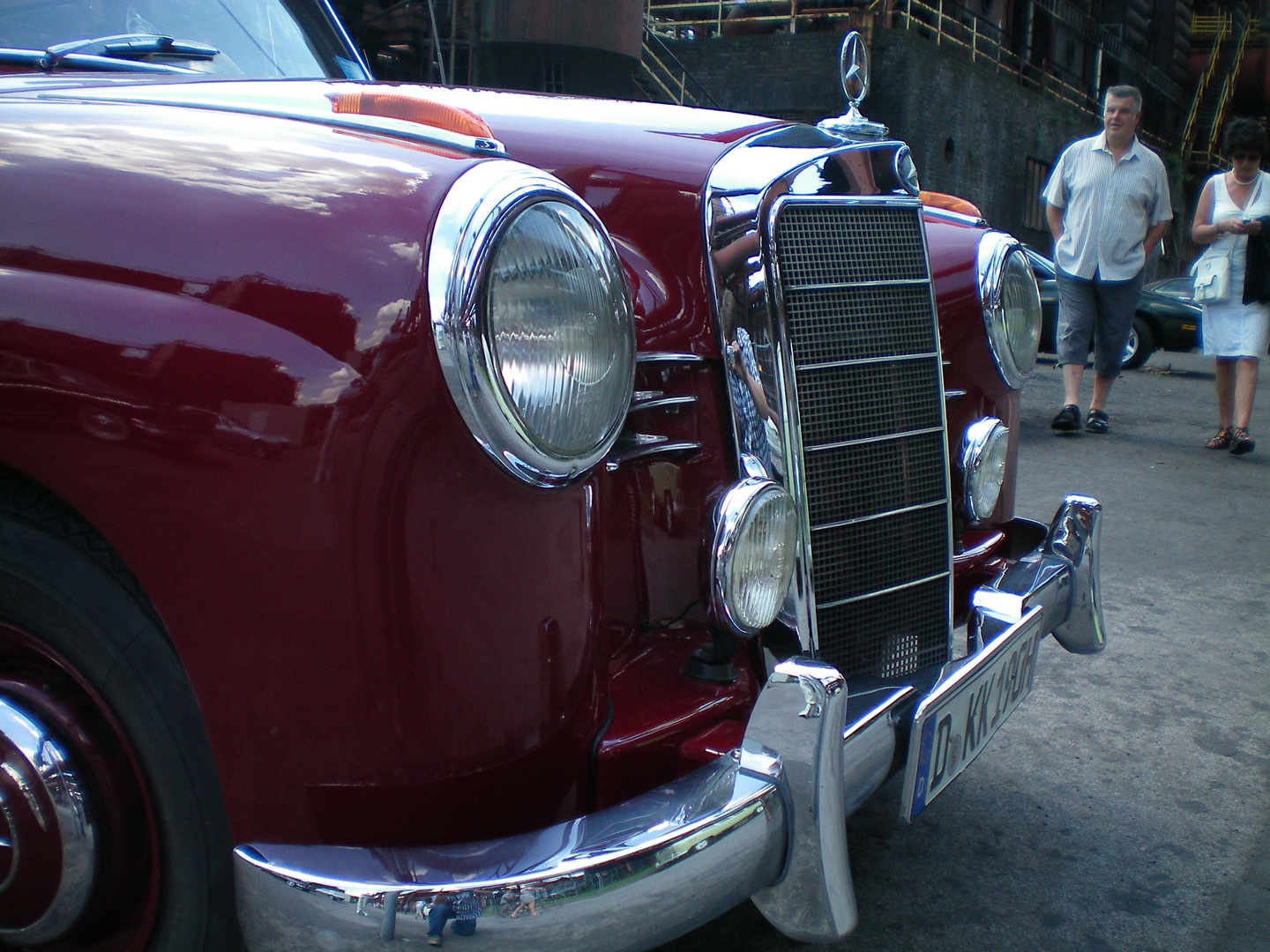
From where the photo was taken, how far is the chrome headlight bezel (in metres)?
2.31

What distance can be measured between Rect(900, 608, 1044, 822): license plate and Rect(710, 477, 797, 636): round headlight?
0.81 ft

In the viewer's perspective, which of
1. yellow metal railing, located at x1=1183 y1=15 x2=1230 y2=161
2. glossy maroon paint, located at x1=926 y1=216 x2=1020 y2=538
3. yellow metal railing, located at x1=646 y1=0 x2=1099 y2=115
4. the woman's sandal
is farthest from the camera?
Answer: yellow metal railing, located at x1=1183 y1=15 x2=1230 y2=161

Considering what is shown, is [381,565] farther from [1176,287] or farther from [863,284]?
[1176,287]

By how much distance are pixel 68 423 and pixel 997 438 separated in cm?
165

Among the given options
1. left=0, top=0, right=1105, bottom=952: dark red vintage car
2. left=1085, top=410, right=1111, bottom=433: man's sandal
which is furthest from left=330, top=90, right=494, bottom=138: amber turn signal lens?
left=1085, top=410, right=1111, bottom=433: man's sandal

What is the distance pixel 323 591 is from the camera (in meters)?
1.16

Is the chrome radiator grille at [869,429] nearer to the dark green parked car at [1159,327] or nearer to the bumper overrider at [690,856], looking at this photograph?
the bumper overrider at [690,856]

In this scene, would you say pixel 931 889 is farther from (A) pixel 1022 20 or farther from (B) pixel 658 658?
(A) pixel 1022 20

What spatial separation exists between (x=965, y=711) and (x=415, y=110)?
4.03 ft

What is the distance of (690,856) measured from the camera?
1206 mm

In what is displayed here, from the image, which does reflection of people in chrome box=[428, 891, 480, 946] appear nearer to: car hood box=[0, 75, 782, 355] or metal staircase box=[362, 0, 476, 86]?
car hood box=[0, 75, 782, 355]

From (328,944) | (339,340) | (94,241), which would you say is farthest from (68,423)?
(328,944)

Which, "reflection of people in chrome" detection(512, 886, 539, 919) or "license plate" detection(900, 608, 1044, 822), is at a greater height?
"reflection of people in chrome" detection(512, 886, 539, 919)

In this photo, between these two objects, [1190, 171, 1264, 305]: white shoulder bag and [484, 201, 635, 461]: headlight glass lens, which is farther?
[1190, 171, 1264, 305]: white shoulder bag
